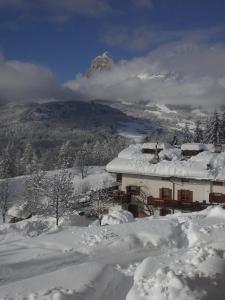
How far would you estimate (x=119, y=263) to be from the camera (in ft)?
45.5

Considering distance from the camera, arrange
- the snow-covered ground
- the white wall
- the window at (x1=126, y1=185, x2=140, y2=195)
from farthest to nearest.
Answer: the window at (x1=126, y1=185, x2=140, y2=195) < the white wall < the snow-covered ground

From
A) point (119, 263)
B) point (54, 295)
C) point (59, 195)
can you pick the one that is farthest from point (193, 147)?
point (54, 295)

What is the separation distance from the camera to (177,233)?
56.9ft

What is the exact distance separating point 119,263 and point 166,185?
24.2 m

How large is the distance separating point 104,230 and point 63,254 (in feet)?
9.32

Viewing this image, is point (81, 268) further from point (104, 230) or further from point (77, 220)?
point (77, 220)

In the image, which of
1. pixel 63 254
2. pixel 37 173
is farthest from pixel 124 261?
pixel 37 173

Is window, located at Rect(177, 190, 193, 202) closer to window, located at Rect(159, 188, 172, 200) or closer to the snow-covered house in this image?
the snow-covered house

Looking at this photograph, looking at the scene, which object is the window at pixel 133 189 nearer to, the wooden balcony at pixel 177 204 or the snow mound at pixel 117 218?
the wooden balcony at pixel 177 204

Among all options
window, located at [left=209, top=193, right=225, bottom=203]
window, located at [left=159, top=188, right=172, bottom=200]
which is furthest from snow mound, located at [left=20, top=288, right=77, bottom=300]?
window, located at [left=159, top=188, right=172, bottom=200]

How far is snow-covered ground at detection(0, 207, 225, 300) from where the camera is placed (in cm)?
1024

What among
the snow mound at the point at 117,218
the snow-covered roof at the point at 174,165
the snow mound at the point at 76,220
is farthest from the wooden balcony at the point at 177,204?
the snow mound at the point at 117,218

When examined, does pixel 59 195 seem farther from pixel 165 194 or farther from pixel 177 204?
pixel 177 204

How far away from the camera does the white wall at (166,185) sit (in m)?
35.8
